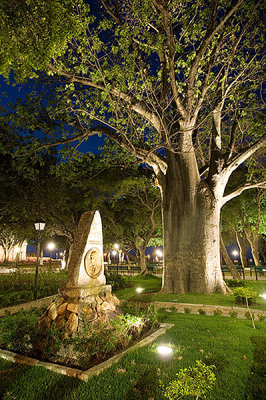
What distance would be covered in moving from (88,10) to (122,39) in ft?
5.18

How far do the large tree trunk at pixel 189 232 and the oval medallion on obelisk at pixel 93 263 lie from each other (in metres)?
4.74

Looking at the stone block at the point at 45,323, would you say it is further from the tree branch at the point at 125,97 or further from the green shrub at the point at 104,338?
the tree branch at the point at 125,97

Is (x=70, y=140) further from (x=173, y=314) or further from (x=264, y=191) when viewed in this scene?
(x=264, y=191)

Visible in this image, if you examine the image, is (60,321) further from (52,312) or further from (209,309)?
(209,309)

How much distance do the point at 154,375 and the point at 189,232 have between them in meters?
6.87

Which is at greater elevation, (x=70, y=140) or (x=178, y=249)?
(x=70, y=140)

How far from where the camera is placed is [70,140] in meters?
12.3

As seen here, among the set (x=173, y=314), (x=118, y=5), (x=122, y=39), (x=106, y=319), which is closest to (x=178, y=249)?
(x=173, y=314)

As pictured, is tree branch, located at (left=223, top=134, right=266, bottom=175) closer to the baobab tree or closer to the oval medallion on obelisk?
the baobab tree

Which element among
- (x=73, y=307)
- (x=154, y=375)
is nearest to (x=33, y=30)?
(x=73, y=307)

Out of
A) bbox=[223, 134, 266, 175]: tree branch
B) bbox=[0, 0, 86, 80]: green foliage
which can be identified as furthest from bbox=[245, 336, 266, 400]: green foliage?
bbox=[0, 0, 86, 80]: green foliage

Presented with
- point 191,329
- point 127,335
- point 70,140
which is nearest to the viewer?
point 127,335

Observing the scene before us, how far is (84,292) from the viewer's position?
18.0 feet

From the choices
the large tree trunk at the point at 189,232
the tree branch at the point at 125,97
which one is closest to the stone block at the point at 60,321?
the large tree trunk at the point at 189,232
